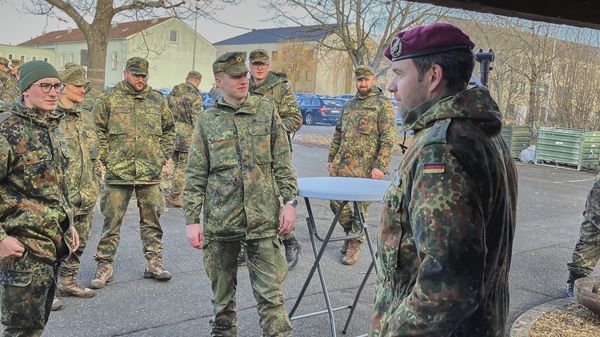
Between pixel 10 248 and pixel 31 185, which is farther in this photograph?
pixel 31 185

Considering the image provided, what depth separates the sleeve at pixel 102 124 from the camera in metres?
5.73

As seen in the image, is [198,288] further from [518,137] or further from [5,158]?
[518,137]

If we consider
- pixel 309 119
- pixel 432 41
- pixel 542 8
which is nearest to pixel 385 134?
pixel 542 8

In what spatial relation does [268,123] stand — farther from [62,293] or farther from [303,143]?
[303,143]

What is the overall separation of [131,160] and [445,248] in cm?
453

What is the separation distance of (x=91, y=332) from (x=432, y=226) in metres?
3.51

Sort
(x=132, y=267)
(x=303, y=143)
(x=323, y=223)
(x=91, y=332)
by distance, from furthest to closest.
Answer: (x=303, y=143), (x=323, y=223), (x=132, y=267), (x=91, y=332)

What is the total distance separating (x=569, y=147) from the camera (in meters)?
17.2

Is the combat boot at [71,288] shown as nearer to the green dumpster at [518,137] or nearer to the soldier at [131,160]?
the soldier at [131,160]

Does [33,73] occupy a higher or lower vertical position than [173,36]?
lower

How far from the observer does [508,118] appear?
30797 mm

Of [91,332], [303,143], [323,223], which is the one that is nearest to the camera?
[91,332]

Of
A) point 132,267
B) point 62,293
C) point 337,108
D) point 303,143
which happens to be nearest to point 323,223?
point 132,267

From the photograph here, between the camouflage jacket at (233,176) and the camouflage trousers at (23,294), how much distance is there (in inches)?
36.0
